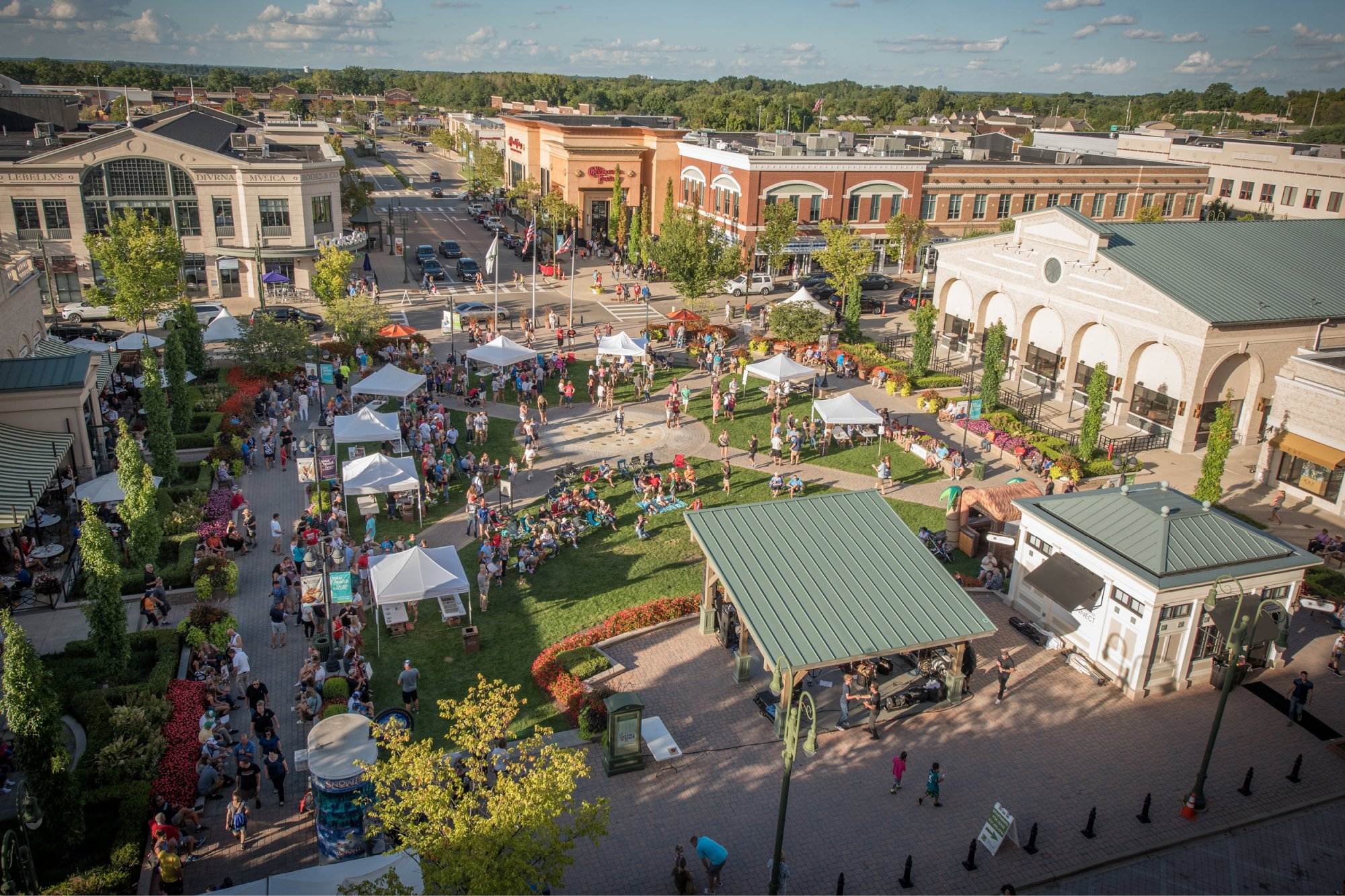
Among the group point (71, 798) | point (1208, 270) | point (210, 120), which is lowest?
point (71, 798)

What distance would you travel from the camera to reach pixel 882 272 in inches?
2584

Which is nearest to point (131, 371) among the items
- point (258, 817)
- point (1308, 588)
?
point (258, 817)

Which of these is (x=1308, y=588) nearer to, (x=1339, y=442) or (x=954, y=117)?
(x=1339, y=442)

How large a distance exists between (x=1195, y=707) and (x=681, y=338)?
30.2 meters

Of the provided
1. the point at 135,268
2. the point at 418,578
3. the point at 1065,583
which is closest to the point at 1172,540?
the point at 1065,583

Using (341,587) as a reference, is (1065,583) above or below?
above

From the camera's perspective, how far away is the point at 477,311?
50438 millimetres

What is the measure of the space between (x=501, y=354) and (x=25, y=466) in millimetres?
17130

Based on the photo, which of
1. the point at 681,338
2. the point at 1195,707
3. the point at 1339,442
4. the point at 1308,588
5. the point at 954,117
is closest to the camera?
the point at 1195,707

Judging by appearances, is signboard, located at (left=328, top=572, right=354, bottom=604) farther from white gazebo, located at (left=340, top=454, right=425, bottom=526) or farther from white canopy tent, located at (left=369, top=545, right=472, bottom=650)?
white gazebo, located at (left=340, top=454, right=425, bottom=526)

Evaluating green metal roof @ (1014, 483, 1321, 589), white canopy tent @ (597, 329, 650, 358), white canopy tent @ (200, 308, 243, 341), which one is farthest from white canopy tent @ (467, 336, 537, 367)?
green metal roof @ (1014, 483, 1321, 589)

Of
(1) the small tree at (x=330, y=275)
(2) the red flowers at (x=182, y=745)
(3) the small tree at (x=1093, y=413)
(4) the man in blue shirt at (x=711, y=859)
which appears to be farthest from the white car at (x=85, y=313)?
(3) the small tree at (x=1093, y=413)

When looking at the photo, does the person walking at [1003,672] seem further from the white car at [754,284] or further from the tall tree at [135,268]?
the white car at [754,284]

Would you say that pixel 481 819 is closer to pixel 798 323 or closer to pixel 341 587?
pixel 341 587
